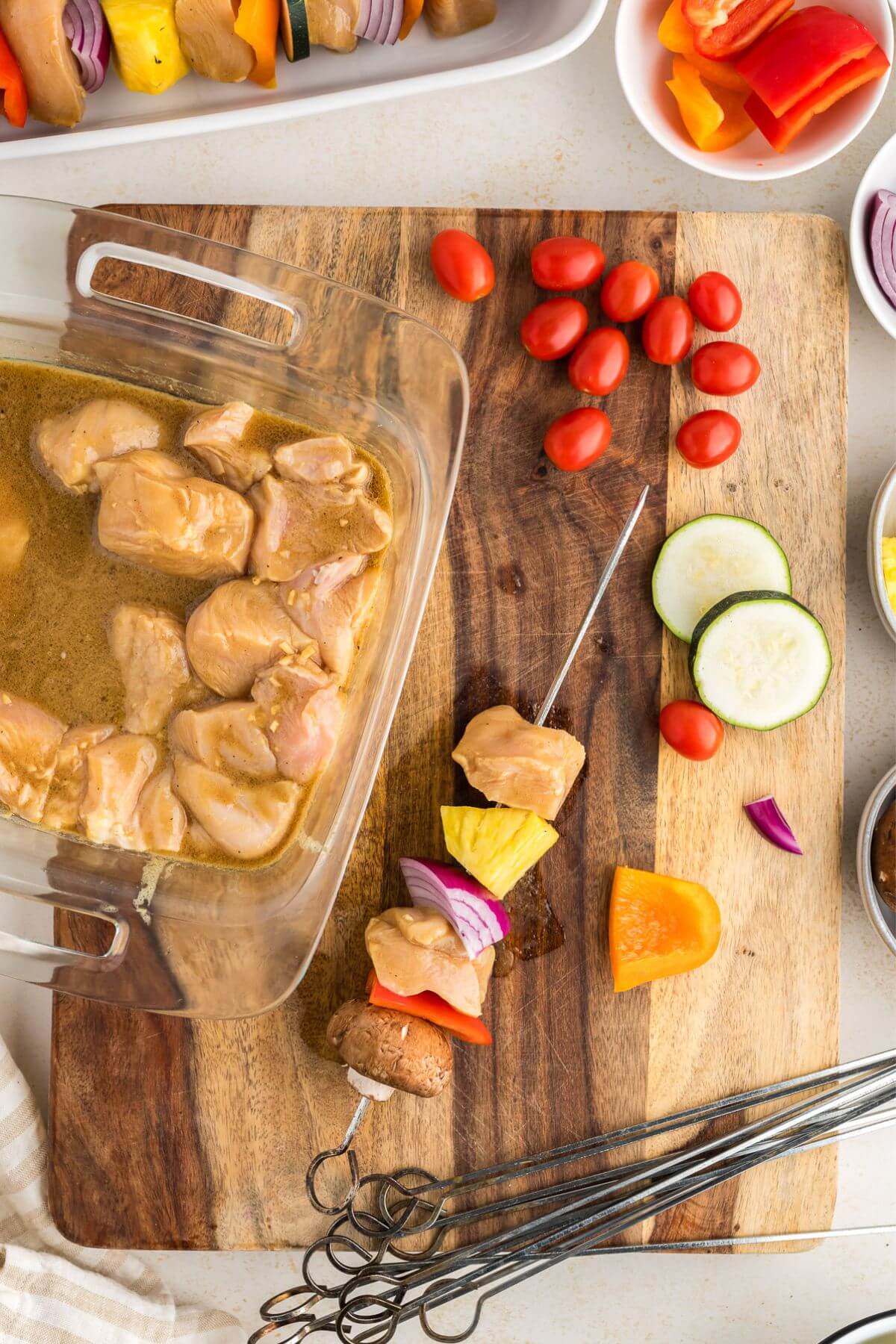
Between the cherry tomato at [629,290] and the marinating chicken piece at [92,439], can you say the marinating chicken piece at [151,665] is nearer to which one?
the marinating chicken piece at [92,439]

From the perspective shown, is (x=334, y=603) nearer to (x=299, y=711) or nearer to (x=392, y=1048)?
(x=299, y=711)

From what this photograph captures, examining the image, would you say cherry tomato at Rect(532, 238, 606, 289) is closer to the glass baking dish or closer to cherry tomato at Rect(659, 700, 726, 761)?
the glass baking dish

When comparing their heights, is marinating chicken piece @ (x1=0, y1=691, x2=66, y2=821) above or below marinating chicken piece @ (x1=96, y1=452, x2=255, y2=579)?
below

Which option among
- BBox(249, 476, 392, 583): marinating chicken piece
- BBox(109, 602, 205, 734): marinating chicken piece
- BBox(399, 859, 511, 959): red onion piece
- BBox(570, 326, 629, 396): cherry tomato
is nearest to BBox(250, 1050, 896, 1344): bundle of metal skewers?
BBox(399, 859, 511, 959): red onion piece

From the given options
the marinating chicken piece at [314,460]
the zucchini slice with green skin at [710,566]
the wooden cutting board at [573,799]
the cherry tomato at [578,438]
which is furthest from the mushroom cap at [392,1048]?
the cherry tomato at [578,438]

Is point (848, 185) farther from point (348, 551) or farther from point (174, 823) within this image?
point (174, 823)

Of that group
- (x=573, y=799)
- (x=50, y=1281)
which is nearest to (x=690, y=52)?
(x=573, y=799)
